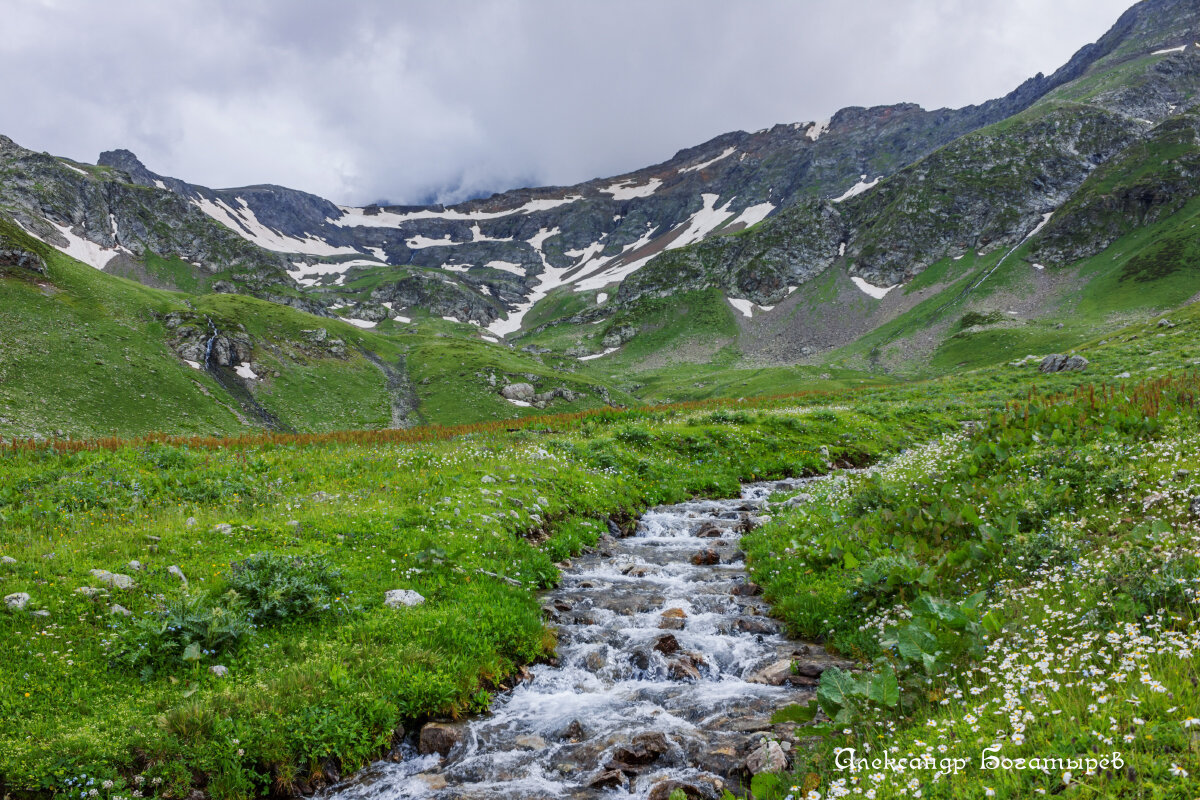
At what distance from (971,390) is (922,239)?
500 ft

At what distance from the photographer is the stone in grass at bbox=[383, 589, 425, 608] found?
→ 1081 centimetres

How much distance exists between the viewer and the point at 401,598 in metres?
11.0

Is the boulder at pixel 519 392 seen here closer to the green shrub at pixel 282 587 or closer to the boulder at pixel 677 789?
the green shrub at pixel 282 587

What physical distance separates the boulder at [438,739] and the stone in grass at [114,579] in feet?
20.4

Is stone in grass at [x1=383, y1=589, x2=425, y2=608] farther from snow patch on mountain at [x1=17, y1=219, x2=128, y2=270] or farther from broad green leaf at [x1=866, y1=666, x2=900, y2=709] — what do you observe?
snow patch on mountain at [x1=17, y1=219, x2=128, y2=270]

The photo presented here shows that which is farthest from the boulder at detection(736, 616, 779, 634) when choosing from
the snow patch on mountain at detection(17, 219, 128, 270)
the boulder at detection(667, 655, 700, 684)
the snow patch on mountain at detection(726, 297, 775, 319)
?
the snow patch on mountain at detection(17, 219, 128, 270)

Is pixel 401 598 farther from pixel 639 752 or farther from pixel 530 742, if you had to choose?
pixel 639 752

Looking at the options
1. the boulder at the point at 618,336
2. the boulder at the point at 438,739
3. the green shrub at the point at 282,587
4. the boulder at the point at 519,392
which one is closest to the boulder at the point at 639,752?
the boulder at the point at 438,739

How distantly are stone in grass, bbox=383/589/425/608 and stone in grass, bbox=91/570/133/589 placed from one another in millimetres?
4414

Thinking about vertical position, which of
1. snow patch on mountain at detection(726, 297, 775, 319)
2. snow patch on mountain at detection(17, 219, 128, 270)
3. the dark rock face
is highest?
snow patch on mountain at detection(17, 219, 128, 270)

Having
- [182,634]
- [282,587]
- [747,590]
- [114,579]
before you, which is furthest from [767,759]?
[114,579]

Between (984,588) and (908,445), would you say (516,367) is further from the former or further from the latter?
(984,588)

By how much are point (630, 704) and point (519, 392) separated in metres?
102

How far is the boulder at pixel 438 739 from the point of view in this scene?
324 inches
